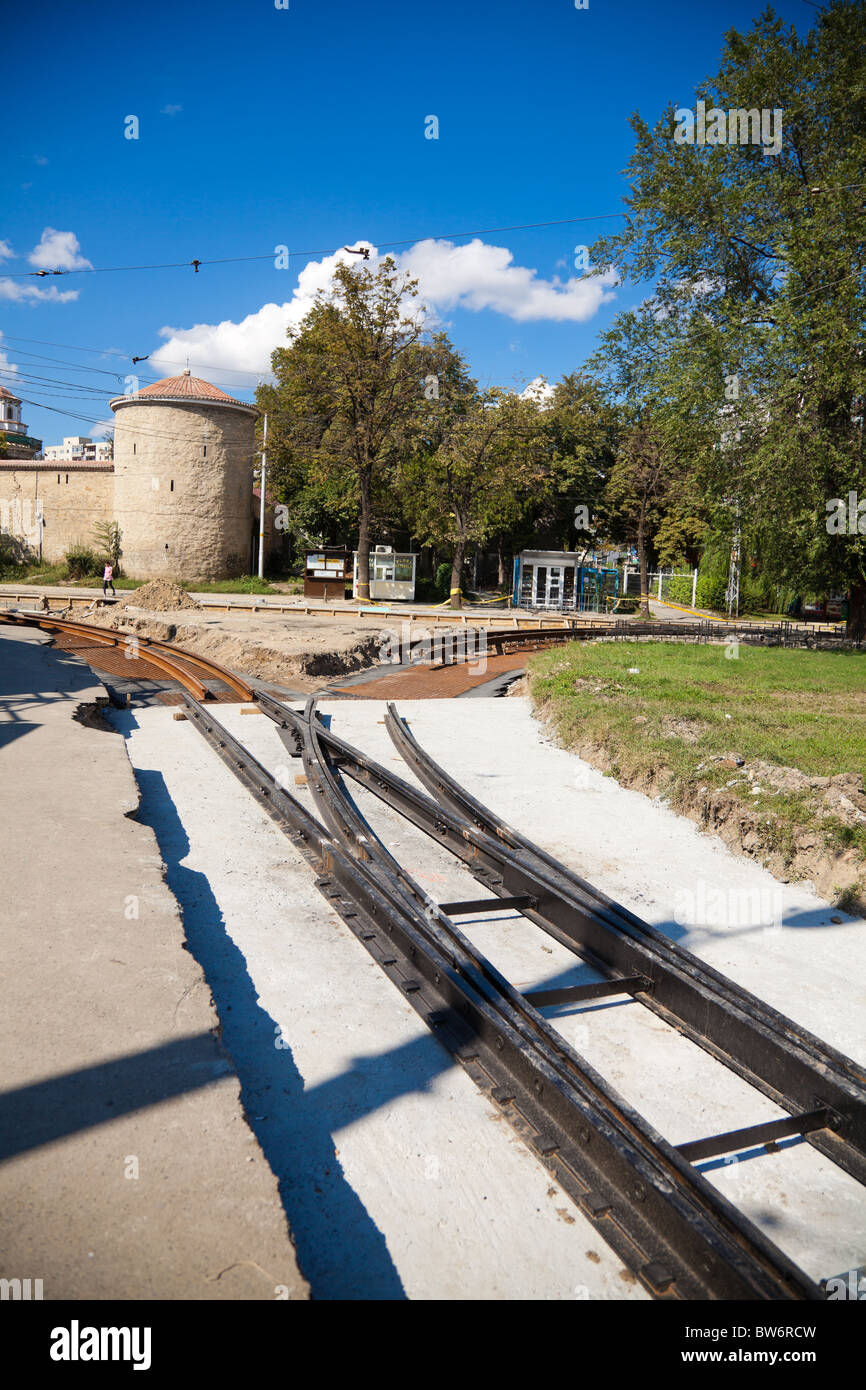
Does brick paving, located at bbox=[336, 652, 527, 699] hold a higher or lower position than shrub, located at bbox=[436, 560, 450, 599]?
lower

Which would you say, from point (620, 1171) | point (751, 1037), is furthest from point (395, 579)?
point (620, 1171)

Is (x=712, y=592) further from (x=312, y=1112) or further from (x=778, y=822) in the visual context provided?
(x=312, y=1112)

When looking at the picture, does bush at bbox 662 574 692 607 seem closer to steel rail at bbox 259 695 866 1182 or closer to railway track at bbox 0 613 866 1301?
railway track at bbox 0 613 866 1301

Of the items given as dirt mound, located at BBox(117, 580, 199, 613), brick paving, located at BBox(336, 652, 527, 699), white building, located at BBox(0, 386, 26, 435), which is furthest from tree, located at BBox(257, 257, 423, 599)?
white building, located at BBox(0, 386, 26, 435)

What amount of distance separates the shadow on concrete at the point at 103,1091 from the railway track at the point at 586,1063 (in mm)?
1239

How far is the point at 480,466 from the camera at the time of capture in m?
37.7

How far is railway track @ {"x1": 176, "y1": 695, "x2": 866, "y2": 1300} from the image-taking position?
282 cm

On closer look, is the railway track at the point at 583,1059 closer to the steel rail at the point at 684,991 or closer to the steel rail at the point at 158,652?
the steel rail at the point at 684,991

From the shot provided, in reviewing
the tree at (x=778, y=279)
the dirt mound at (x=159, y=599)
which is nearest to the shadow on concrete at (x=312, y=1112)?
the tree at (x=778, y=279)

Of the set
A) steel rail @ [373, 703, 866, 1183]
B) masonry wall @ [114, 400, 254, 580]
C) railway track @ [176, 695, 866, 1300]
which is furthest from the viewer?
masonry wall @ [114, 400, 254, 580]

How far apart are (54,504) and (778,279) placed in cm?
3823

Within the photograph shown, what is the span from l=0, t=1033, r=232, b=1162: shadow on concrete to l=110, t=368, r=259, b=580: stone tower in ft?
142

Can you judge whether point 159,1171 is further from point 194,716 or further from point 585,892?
Result: point 194,716

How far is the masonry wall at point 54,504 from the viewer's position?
46.1m
